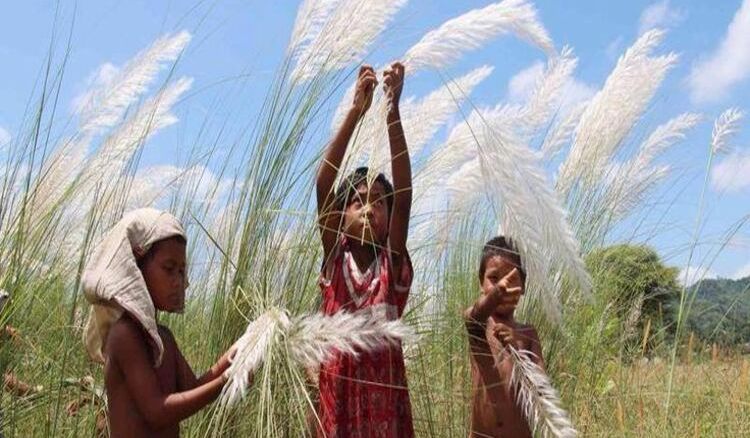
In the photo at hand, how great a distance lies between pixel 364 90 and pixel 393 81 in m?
0.11

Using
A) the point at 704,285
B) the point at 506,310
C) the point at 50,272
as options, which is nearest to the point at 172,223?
the point at 50,272

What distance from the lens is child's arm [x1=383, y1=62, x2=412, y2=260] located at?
2291 mm

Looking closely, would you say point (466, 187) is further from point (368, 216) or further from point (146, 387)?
point (146, 387)

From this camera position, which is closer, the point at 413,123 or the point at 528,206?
the point at 528,206

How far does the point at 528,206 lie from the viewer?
1.66m

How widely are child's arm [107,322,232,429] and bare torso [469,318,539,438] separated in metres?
0.95

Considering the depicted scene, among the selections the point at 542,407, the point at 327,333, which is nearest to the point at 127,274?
the point at 327,333

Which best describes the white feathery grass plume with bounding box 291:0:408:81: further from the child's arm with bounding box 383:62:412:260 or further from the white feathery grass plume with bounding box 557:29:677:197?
the white feathery grass plume with bounding box 557:29:677:197

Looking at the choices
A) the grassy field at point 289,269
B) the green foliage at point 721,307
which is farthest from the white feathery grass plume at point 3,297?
the green foliage at point 721,307

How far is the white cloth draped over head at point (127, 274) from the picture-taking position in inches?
79.6

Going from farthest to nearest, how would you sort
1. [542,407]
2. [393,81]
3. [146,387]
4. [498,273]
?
[498,273] < [393,81] < [146,387] < [542,407]

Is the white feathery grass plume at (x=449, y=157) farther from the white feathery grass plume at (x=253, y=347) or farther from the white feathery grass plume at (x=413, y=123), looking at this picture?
the white feathery grass plume at (x=253, y=347)

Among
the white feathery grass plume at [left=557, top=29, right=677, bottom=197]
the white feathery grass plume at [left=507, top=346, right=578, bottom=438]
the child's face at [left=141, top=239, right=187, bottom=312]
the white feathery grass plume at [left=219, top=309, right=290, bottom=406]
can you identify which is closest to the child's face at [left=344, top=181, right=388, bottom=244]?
the child's face at [left=141, top=239, right=187, bottom=312]

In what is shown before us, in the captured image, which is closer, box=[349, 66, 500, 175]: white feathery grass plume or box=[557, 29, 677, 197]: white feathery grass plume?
box=[349, 66, 500, 175]: white feathery grass plume
